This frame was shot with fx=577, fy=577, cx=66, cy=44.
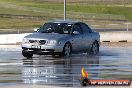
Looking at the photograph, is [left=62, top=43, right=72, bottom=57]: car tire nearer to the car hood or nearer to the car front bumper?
the car front bumper

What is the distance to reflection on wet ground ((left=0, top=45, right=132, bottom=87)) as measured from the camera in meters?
15.3

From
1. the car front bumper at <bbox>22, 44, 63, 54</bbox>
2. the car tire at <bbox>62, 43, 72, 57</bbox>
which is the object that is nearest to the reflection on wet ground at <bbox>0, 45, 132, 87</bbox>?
the car front bumper at <bbox>22, 44, 63, 54</bbox>

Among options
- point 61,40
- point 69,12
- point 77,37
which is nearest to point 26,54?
point 61,40

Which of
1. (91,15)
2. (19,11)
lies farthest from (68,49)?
(19,11)

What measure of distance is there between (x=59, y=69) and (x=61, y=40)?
5.36m

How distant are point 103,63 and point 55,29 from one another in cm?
468

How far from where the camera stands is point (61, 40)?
2408 cm

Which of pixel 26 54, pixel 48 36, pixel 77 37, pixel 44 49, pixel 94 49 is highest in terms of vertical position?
pixel 48 36

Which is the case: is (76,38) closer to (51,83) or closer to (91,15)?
(51,83)

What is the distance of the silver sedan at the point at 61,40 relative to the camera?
2394cm

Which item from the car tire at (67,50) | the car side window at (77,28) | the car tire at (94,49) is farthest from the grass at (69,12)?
the car tire at (67,50)

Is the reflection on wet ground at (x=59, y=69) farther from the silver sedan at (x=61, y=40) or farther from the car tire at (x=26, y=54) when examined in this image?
the silver sedan at (x=61, y=40)

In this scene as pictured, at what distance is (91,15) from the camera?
10456 centimetres

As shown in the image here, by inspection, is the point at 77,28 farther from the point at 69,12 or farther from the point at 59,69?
the point at 69,12
